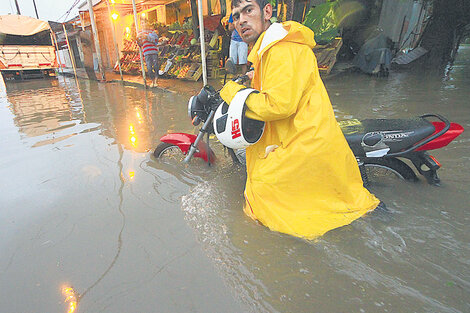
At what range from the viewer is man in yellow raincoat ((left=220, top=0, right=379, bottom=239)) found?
1.55 m

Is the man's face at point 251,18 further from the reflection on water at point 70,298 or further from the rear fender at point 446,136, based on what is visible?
the reflection on water at point 70,298

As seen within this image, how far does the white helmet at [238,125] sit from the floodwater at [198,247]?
0.74 metres

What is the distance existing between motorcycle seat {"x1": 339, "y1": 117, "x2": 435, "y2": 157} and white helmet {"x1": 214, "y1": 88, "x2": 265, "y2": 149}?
946mm

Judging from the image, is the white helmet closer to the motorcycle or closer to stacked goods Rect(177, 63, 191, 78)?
the motorcycle

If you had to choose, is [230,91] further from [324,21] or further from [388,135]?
[324,21]

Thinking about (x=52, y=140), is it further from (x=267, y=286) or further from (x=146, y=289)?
(x=267, y=286)

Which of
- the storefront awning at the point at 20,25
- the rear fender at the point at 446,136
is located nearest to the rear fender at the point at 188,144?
the rear fender at the point at 446,136

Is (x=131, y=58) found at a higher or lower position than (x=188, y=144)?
higher

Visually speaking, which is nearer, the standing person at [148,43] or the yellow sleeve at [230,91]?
the yellow sleeve at [230,91]

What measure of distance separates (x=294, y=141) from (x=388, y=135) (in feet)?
3.12

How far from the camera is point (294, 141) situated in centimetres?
167

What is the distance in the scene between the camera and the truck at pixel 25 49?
14.2 metres

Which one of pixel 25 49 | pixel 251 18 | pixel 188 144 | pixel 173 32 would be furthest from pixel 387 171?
pixel 25 49

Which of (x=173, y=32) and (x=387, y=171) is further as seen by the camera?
(x=173, y=32)
